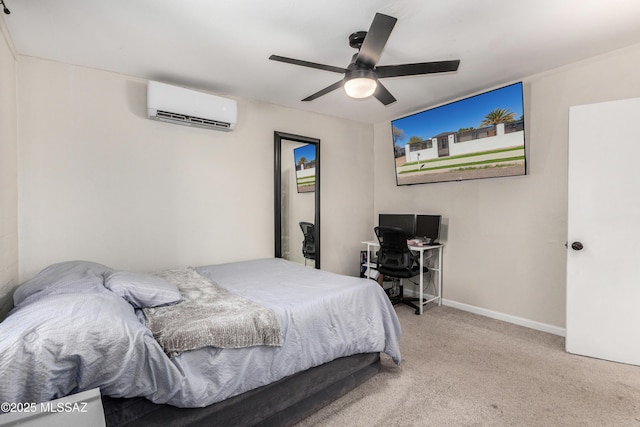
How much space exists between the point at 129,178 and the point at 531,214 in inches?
153

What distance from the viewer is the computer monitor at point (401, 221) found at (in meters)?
3.95

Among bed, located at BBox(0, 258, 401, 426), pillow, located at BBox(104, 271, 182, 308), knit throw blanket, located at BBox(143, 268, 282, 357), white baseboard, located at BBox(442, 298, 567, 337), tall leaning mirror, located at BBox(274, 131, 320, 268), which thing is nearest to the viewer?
bed, located at BBox(0, 258, 401, 426)

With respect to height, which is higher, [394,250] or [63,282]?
[63,282]

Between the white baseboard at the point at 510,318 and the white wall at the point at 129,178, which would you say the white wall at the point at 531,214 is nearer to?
the white baseboard at the point at 510,318

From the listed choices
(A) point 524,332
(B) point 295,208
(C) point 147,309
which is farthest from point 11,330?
(A) point 524,332

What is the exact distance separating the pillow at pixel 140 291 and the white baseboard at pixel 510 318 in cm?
320

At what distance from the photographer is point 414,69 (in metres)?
2.07

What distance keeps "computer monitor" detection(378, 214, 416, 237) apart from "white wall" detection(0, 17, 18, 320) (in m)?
3.72

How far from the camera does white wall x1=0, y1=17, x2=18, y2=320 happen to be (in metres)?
1.94

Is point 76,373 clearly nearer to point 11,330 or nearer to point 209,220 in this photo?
point 11,330

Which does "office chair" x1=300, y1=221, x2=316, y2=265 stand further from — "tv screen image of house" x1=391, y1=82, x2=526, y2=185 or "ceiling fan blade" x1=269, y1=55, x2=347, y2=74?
"ceiling fan blade" x1=269, y1=55, x2=347, y2=74

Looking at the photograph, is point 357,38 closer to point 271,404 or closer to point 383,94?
point 383,94

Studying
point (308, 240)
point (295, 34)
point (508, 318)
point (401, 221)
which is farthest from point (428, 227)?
point (295, 34)

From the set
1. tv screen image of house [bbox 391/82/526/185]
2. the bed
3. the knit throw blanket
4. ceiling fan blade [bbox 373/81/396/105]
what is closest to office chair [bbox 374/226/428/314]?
tv screen image of house [bbox 391/82/526/185]
